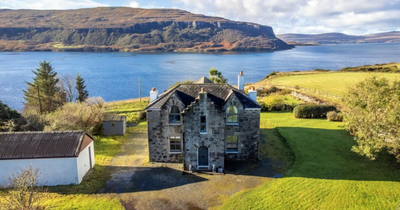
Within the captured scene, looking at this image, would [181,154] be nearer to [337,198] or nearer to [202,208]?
[202,208]

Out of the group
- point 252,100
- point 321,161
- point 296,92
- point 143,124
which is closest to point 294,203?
point 321,161

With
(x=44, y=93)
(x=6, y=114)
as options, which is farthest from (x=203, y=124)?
(x=44, y=93)

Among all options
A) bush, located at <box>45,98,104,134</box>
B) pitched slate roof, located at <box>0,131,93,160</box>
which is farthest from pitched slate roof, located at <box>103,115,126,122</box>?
pitched slate roof, located at <box>0,131,93,160</box>

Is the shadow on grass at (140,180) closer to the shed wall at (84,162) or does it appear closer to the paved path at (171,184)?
the paved path at (171,184)

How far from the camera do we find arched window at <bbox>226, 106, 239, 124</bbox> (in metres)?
23.1

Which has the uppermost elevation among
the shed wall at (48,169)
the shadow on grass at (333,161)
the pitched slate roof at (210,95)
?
the pitched slate roof at (210,95)

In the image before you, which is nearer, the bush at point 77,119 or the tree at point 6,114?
the bush at point 77,119

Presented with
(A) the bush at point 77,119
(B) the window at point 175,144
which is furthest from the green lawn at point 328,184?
(A) the bush at point 77,119

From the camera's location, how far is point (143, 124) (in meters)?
36.9

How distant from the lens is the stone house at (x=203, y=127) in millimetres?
20688

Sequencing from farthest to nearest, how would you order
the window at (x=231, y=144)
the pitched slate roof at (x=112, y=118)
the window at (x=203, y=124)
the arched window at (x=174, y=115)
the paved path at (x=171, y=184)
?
the pitched slate roof at (x=112, y=118), the window at (x=231, y=144), the arched window at (x=174, y=115), the window at (x=203, y=124), the paved path at (x=171, y=184)

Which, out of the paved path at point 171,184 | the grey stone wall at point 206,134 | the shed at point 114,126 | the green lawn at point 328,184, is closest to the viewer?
the green lawn at point 328,184

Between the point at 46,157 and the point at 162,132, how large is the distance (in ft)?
29.0

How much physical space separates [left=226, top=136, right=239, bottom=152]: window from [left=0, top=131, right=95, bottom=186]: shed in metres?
12.0
